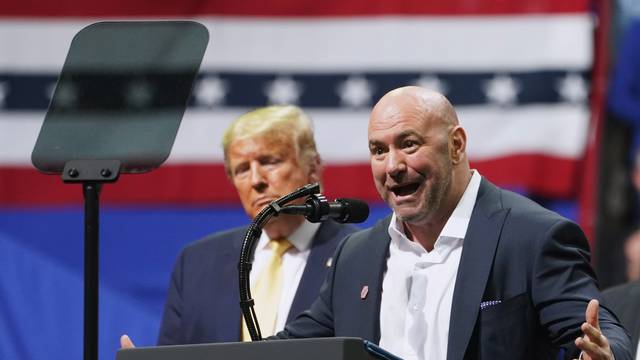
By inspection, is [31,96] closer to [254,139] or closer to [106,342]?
[106,342]

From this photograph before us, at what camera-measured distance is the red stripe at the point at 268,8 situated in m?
5.04

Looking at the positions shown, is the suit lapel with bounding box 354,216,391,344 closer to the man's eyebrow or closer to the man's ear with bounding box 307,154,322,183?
the man's eyebrow

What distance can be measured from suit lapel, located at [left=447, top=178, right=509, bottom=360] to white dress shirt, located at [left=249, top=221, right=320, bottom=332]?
2.83 ft

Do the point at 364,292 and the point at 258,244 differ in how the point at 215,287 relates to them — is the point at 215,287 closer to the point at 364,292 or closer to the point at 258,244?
the point at 258,244

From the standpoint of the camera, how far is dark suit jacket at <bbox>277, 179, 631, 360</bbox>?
8.42 ft

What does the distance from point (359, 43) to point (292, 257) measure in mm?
1718

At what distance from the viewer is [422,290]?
2.76m

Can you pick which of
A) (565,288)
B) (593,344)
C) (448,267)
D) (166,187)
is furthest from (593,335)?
(166,187)

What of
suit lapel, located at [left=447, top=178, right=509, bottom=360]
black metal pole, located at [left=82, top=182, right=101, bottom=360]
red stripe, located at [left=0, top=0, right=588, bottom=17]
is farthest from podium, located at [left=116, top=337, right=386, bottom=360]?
red stripe, located at [left=0, top=0, right=588, bottom=17]

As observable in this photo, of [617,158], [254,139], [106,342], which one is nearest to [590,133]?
[617,158]

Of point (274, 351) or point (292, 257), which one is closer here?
point (274, 351)

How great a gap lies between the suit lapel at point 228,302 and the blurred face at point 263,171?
0.54ft

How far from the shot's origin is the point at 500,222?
2.74 m

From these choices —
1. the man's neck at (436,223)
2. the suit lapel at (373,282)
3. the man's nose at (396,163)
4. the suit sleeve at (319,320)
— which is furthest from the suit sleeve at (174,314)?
the man's nose at (396,163)
